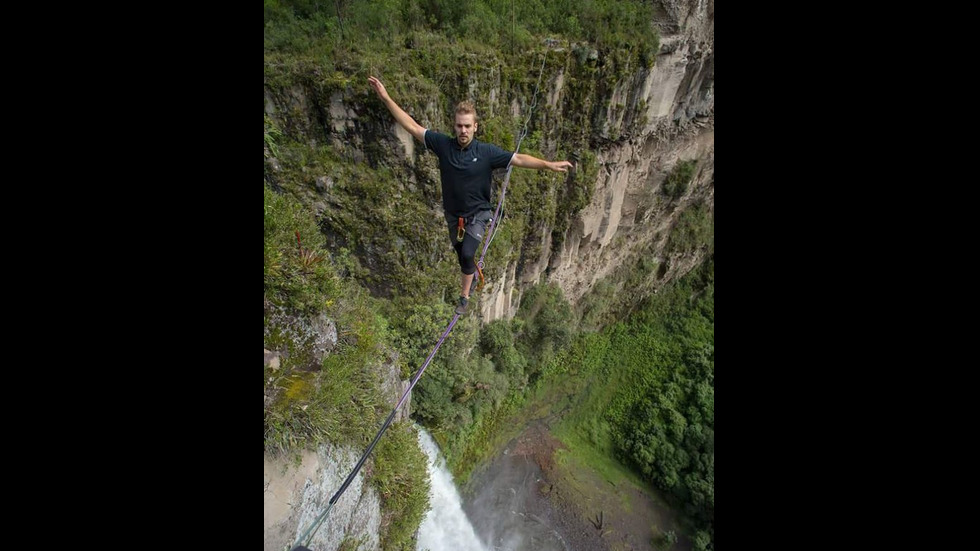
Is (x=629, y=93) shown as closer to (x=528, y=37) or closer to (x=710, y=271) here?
(x=528, y=37)

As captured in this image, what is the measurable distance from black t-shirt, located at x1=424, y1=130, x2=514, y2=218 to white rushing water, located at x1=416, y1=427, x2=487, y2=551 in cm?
726

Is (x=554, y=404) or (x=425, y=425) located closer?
(x=425, y=425)

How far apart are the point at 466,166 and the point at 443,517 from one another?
10.0 meters

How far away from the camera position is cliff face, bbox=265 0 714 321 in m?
8.35

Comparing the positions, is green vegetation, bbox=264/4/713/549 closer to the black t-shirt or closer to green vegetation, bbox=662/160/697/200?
green vegetation, bbox=662/160/697/200

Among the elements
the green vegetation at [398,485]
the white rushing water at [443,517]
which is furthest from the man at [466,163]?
the white rushing water at [443,517]

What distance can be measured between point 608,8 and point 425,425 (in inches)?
434

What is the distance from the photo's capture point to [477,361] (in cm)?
1236

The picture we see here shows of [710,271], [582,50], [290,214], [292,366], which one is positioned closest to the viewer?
[292,366]

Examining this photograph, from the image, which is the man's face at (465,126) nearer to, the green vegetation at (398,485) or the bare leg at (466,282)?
the bare leg at (466,282)

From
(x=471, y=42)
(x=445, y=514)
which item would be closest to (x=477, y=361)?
(x=445, y=514)

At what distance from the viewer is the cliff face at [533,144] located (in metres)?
8.35

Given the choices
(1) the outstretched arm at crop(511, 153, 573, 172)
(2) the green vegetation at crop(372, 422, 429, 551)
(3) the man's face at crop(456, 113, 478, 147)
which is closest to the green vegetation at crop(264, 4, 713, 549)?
(2) the green vegetation at crop(372, 422, 429, 551)

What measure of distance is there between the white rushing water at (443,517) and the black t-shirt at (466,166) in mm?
7256
